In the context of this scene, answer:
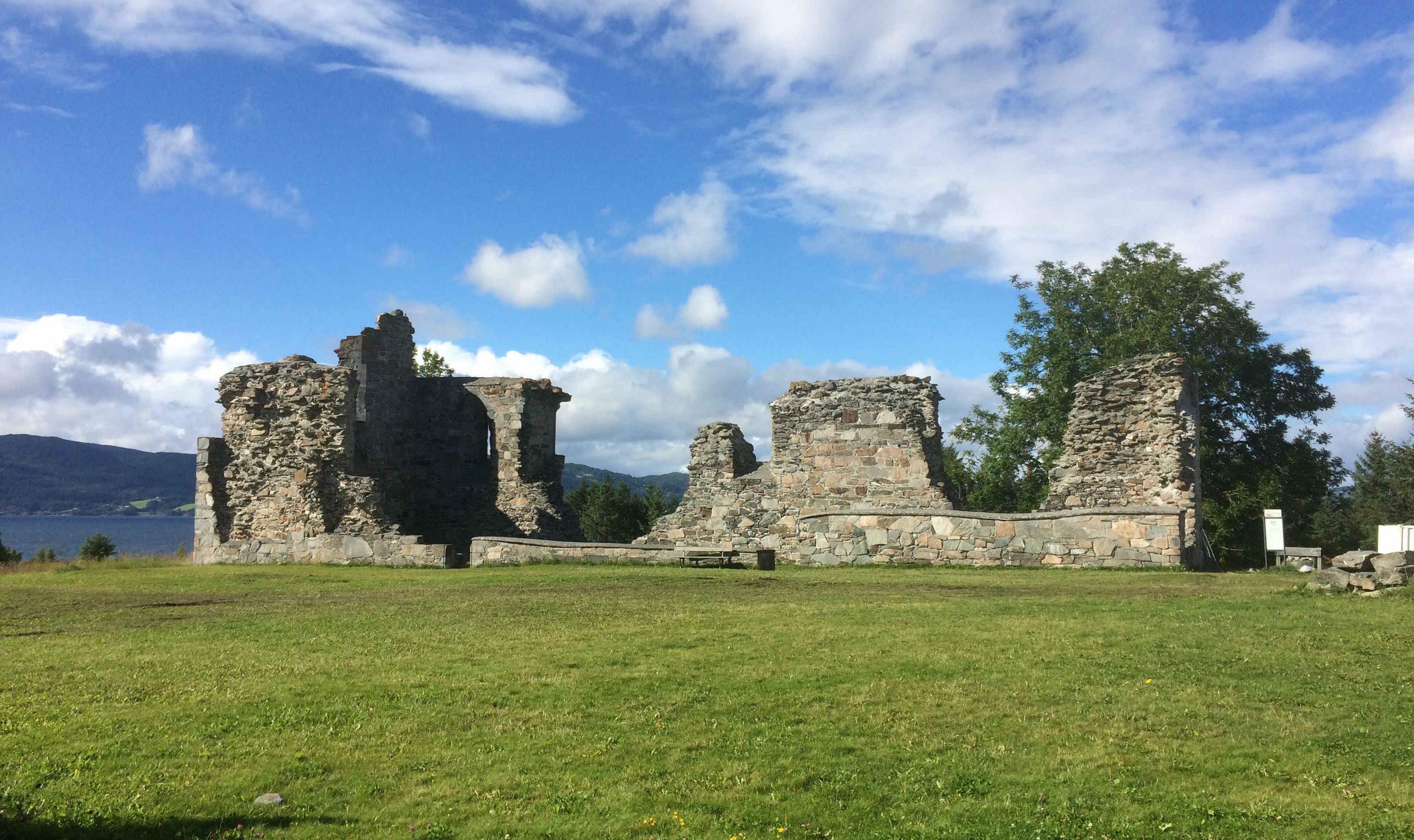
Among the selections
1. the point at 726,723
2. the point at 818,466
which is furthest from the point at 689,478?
the point at 726,723

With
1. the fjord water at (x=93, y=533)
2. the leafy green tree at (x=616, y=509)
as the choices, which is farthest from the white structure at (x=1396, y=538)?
the fjord water at (x=93, y=533)

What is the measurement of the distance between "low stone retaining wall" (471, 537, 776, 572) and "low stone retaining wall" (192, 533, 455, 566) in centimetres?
120

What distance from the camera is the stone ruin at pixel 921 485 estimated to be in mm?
17594

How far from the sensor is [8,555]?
2830 centimetres

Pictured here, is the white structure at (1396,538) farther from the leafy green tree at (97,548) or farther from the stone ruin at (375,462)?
the leafy green tree at (97,548)

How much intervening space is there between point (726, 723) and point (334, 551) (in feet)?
62.3

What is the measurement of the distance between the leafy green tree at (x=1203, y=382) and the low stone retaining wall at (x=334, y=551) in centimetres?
2220

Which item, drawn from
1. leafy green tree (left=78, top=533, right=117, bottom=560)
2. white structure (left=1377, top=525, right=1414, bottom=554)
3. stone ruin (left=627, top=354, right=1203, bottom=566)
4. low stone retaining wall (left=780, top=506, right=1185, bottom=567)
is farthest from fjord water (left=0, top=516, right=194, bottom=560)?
white structure (left=1377, top=525, right=1414, bottom=554)

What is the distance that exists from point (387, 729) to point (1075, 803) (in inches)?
173

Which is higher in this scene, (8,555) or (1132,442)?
(1132,442)

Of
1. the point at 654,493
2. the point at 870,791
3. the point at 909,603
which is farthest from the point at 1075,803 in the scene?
the point at 654,493

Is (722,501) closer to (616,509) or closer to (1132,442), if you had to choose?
(1132,442)

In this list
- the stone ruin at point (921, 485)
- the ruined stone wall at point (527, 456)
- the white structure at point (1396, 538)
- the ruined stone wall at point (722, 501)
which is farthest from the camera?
the ruined stone wall at point (527, 456)

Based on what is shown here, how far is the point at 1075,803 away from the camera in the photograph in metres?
5.25
